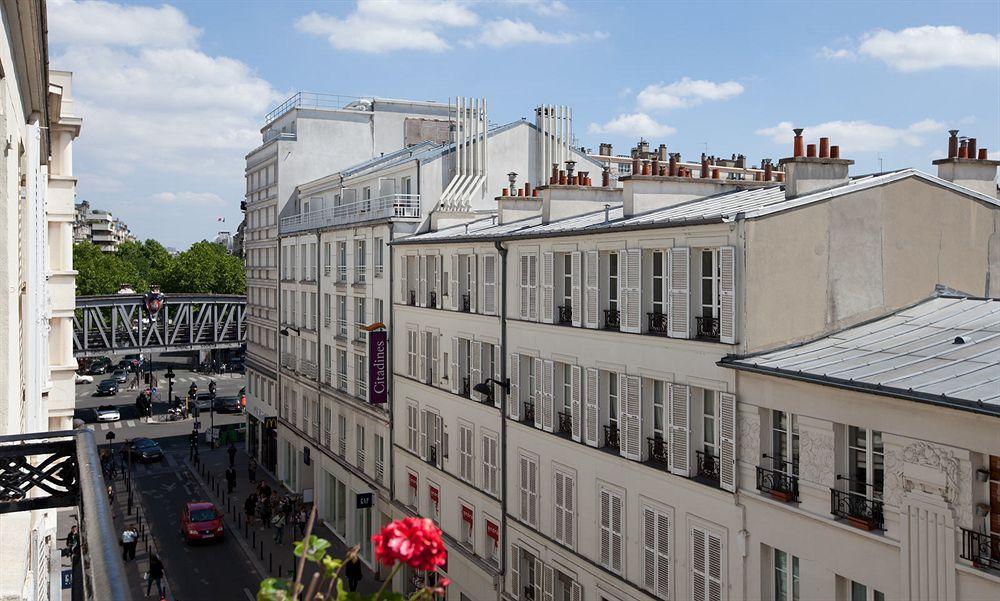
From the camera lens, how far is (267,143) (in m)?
53.0

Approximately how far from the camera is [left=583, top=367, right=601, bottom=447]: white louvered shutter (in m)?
21.4

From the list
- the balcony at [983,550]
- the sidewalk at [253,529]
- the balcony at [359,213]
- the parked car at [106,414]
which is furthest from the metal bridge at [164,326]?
the balcony at [983,550]

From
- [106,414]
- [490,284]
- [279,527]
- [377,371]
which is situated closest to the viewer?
[490,284]

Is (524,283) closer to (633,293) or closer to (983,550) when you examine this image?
(633,293)

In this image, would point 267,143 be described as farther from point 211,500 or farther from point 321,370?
point 211,500

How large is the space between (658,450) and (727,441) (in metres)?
2.55

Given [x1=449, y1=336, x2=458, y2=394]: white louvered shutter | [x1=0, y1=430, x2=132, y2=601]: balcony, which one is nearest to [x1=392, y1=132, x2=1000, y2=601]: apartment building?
[x1=449, y1=336, x2=458, y2=394]: white louvered shutter

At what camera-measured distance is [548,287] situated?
23.8 meters

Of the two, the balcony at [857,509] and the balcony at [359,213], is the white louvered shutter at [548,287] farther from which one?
the balcony at [359,213]

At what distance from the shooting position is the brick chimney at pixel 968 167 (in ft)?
66.1

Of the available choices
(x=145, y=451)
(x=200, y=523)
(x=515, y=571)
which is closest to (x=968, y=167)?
(x=515, y=571)

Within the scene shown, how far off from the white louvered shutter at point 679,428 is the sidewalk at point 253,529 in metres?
14.7

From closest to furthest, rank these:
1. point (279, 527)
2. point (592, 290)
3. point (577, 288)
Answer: point (592, 290) < point (577, 288) < point (279, 527)

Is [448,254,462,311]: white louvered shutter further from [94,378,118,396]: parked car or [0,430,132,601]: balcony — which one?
[94,378,118,396]: parked car
